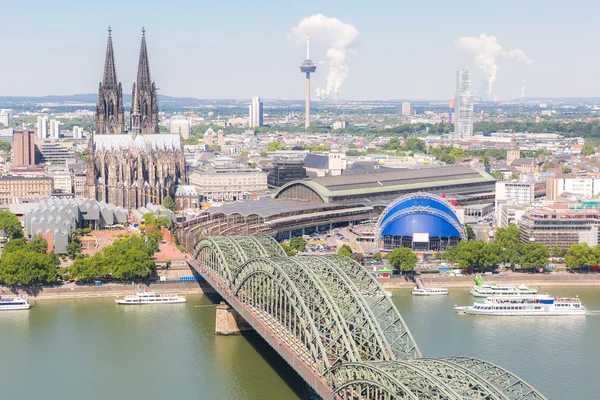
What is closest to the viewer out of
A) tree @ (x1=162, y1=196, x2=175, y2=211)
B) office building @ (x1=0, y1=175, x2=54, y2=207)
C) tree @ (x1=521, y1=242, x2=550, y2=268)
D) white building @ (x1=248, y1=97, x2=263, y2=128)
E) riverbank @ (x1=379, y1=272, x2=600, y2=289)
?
riverbank @ (x1=379, y1=272, x2=600, y2=289)

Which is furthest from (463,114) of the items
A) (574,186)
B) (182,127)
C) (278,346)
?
(278,346)

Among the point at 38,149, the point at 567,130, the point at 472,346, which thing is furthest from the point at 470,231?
the point at 567,130

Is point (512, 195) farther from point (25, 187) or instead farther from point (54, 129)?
point (54, 129)

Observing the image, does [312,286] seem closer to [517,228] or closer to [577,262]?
[577,262]

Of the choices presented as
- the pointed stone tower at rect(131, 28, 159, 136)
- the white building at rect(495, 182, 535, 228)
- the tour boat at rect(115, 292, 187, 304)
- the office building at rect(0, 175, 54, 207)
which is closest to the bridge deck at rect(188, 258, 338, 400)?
the tour boat at rect(115, 292, 187, 304)

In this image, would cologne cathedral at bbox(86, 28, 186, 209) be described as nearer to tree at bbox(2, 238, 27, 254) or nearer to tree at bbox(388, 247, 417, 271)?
tree at bbox(2, 238, 27, 254)

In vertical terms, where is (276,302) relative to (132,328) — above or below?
above

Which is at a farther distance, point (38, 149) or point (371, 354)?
point (38, 149)
